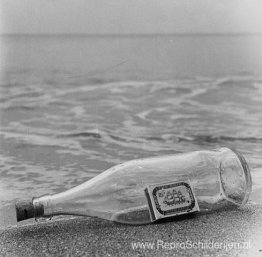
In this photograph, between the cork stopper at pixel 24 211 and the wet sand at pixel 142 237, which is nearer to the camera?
the wet sand at pixel 142 237

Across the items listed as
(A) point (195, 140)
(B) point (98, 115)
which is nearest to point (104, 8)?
(B) point (98, 115)

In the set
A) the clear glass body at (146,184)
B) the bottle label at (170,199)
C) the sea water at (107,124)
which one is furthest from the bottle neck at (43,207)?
the sea water at (107,124)

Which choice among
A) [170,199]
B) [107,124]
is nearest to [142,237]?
[170,199]

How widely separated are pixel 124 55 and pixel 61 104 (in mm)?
11222

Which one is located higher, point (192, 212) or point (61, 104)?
point (192, 212)

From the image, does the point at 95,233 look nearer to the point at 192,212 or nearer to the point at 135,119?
the point at 192,212

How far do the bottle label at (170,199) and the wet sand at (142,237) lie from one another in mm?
41

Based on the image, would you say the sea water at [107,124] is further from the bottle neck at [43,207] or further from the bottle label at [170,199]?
the bottle neck at [43,207]

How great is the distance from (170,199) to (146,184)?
0.12 m

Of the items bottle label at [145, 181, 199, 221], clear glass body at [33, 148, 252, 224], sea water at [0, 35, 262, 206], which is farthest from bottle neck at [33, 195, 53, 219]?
sea water at [0, 35, 262, 206]

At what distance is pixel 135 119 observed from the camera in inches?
190

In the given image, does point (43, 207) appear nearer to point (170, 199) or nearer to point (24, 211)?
point (24, 211)

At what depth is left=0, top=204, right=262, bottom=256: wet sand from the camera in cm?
136

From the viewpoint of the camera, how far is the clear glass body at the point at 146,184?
5.27ft
